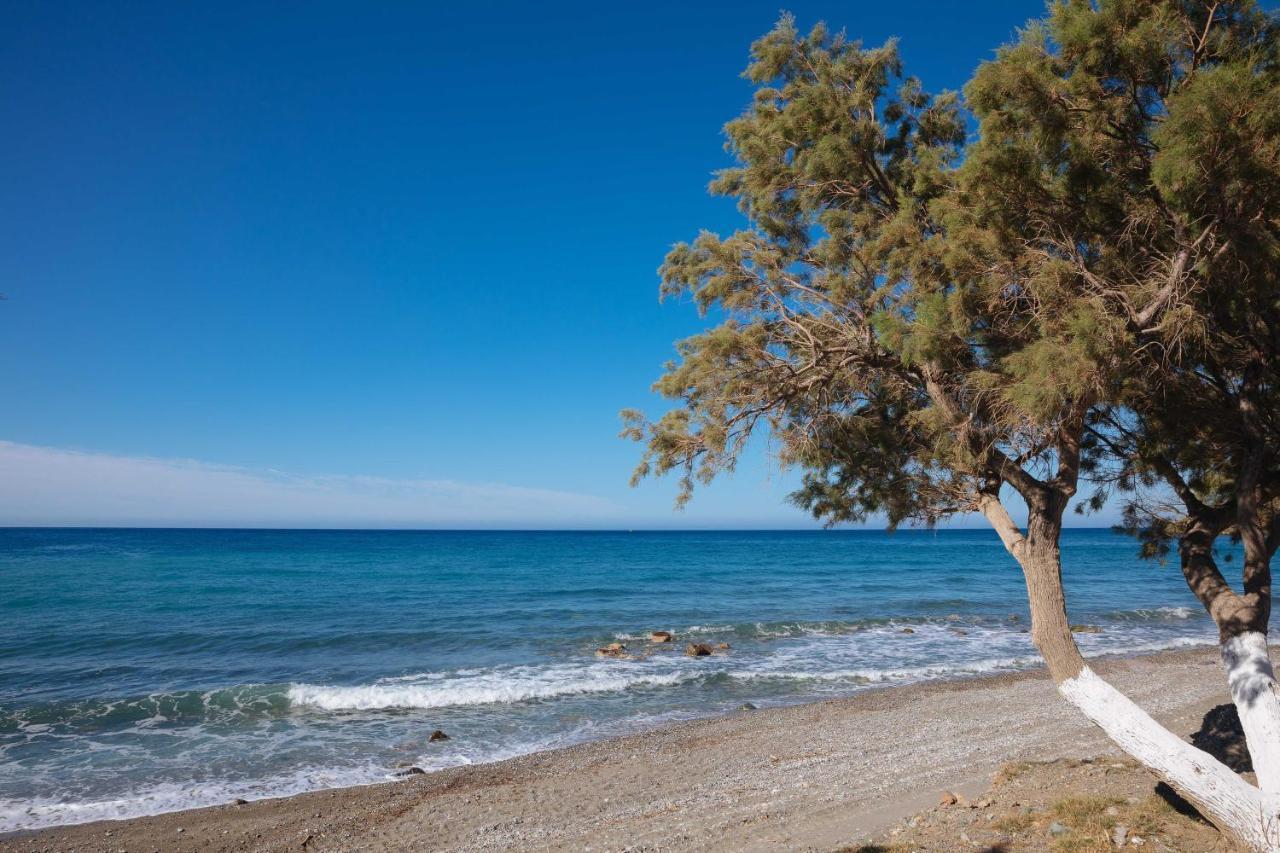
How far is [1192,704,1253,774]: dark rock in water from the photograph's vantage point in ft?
25.4

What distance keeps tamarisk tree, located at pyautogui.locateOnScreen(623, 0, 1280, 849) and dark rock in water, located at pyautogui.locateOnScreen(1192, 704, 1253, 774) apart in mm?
3054

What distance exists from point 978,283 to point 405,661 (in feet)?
63.9

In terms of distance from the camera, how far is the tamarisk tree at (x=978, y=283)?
5.55 meters

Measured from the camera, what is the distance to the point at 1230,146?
5043 millimetres

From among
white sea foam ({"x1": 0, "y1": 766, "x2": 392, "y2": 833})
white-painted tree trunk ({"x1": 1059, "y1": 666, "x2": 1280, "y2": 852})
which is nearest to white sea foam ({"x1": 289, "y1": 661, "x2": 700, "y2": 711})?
white sea foam ({"x1": 0, "y1": 766, "x2": 392, "y2": 833})

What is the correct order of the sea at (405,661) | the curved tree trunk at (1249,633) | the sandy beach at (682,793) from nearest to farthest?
the curved tree trunk at (1249,633) < the sandy beach at (682,793) < the sea at (405,661)

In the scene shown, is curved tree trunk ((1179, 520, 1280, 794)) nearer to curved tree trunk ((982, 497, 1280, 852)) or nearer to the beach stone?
curved tree trunk ((982, 497, 1280, 852))

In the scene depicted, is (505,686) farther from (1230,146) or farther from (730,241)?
(1230,146)

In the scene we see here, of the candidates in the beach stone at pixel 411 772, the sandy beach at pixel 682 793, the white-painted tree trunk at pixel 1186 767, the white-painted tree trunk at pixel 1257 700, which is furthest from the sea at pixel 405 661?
the white-painted tree trunk at pixel 1257 700

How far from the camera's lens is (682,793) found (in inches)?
383

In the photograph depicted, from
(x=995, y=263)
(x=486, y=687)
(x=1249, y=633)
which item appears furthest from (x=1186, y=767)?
(x=486, y=687)

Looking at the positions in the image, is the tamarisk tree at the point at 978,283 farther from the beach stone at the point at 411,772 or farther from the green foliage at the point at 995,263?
the beach stone at the point at 411,772

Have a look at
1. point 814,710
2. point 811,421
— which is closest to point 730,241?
point 811,421

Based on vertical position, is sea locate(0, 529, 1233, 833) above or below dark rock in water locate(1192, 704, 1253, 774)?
below
